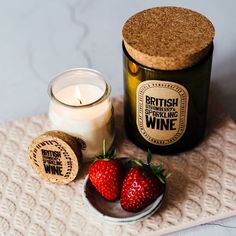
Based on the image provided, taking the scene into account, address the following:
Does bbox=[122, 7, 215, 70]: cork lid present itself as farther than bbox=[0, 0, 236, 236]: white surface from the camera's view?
No

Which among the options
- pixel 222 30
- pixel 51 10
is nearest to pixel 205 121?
pixel 222 30

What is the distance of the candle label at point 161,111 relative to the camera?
82 cm

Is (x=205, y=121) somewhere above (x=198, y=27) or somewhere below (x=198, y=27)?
below

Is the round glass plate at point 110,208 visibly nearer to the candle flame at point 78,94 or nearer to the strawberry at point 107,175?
the strawberry at point 107,175

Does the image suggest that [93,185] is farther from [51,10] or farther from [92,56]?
[51,10]

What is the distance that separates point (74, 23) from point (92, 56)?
0.33ft

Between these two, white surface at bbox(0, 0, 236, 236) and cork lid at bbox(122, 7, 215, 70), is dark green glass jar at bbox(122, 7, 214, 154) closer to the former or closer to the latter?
cork lid at bbox(122, 7, 215, 70)

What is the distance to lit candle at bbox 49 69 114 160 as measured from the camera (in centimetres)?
85

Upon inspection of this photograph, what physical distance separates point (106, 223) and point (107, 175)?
0.06m

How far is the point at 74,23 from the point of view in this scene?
46.4 inches

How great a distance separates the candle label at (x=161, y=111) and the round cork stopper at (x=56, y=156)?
10 centimetres

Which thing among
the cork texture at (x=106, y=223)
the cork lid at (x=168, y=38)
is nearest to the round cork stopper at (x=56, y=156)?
the cork texture at (x=106, y=223)

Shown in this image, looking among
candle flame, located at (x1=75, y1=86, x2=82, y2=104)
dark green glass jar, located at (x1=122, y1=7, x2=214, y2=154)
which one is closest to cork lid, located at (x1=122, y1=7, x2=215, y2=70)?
dark green glass jar, located at (x1=122, y1=7, x2=214, y2=154)

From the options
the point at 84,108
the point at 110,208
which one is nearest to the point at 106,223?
the point at 110,208
